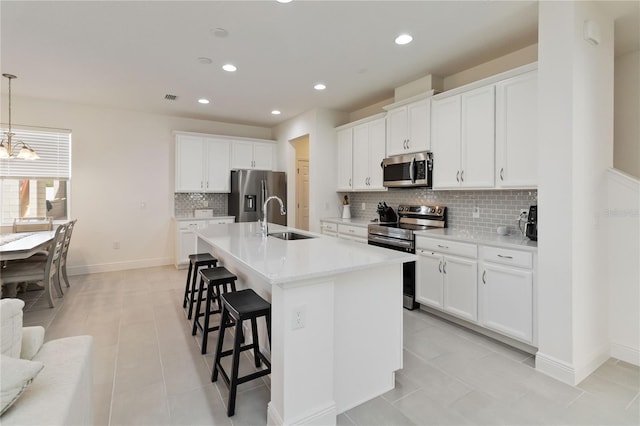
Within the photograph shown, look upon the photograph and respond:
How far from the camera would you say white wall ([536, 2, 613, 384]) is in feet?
7.28

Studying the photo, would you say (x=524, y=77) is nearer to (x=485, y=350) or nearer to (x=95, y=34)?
(x=485, y=350)

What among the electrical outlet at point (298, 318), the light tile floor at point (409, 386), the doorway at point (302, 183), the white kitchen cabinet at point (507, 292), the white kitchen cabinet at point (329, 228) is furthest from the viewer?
the doorway at point (302, 183)

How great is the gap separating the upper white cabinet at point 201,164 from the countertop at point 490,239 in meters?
3.92

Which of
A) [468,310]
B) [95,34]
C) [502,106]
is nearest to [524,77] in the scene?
[502,106]

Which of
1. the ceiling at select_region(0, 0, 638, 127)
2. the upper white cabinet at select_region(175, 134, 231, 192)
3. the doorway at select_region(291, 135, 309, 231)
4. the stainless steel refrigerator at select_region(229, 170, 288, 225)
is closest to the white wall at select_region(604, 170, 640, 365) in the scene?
the ceiling at select_region(0, 0, 638, 127)

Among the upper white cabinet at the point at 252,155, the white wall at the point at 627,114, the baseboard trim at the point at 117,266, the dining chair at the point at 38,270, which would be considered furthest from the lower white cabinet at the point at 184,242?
the white wall at the point at 627,114

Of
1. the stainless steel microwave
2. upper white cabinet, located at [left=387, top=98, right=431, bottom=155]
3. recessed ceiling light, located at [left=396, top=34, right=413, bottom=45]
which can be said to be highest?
recessed ceiling light, located at [left=396, top=34, right=413, bottom=45]

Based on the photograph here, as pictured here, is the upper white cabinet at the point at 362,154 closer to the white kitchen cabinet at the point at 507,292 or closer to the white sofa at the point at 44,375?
the white kitchen cabinet at the point at 507,292

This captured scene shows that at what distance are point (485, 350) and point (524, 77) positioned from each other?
238 cm

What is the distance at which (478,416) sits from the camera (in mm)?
1870

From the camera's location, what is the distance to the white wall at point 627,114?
9.46ft

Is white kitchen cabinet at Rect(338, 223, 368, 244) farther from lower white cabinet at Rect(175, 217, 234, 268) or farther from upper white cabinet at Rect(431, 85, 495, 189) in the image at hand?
lower white cabinet at Rect(175, 217, 234, 268)

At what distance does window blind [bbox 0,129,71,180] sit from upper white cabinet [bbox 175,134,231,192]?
1.63 m

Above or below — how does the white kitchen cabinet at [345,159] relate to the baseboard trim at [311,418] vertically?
above
